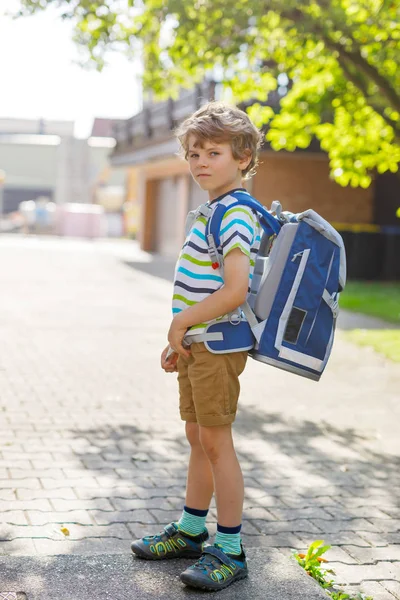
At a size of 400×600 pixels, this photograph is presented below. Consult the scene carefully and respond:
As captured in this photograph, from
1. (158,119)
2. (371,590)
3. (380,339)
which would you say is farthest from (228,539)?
(158,119)

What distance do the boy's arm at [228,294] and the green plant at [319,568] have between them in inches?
44.2

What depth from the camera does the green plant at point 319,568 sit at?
11.9ft

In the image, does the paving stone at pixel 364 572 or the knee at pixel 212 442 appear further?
the paving stone at pixel 364 572

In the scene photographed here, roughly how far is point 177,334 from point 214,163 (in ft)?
2.05

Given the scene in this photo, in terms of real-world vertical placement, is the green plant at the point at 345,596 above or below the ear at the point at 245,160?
below

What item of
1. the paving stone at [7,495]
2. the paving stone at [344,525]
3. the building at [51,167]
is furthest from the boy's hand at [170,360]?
the building at [51,167]

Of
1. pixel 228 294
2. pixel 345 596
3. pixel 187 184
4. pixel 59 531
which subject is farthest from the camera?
pixel 187 184

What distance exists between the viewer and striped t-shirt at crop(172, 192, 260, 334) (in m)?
3.40

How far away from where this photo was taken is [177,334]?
136 inches

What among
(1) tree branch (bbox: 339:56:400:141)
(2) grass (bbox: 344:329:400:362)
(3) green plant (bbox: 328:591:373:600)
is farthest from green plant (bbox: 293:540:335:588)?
(1) tree branch (bbox: 339:56:400:141)

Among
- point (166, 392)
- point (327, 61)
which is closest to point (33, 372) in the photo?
point (166, 392)

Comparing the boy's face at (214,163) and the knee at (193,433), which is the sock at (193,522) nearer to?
the knee at (193,433)

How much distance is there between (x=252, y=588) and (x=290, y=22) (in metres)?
8.58

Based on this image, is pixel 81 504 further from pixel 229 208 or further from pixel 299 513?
pixel 229 208
